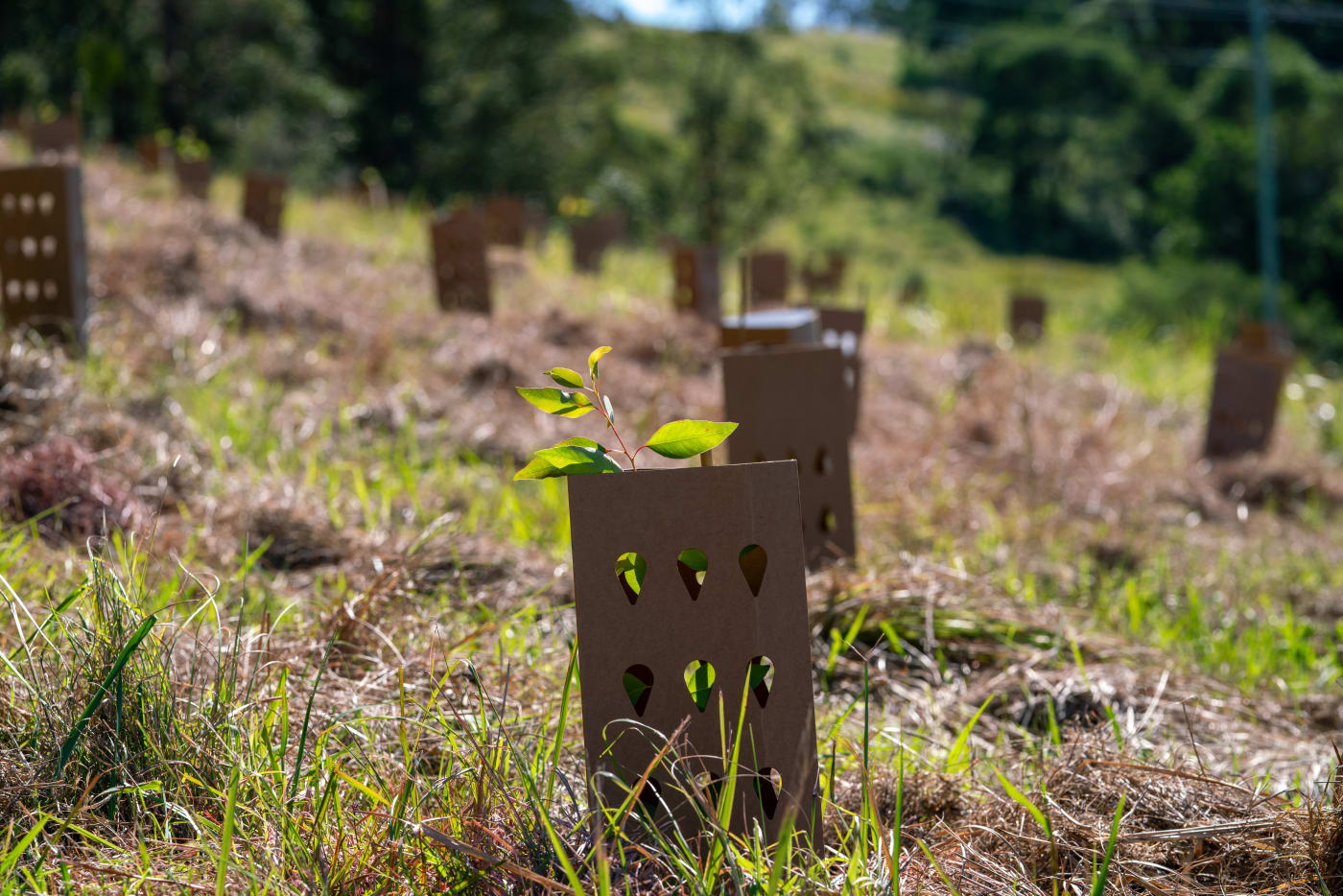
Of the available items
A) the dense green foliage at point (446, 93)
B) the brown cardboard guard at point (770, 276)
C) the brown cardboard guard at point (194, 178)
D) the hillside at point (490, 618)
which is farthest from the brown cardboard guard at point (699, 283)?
the dense green foliage at point (446, 93)

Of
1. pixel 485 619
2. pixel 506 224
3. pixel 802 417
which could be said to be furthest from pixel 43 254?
pixel 506 224

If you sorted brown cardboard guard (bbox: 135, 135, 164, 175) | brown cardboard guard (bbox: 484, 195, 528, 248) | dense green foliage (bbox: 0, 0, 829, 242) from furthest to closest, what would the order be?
1. dense green foliage (bbox: 0, 0, 829, 242)
2. brown cardboard guard (bbox: 135, 135, 164, 175)
3. brown cardboard guard (bbox: 484, 195, 528, 248)

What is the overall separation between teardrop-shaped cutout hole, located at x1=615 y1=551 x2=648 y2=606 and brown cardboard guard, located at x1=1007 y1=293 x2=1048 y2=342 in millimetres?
6840

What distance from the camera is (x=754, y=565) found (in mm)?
1243

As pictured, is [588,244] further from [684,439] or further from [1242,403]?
[684,439]

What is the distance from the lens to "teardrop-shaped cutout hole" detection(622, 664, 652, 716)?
4.02 ft

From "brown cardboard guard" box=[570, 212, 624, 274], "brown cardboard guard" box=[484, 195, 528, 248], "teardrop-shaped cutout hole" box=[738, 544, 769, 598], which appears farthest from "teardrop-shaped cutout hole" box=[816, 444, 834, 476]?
"brown cardboard guard" box=[484, 195, 528, 248]

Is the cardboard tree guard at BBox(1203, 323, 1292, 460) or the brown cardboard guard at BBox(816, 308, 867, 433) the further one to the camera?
the cardboard tree guard at BBox(1203, 323, 1292, 460)

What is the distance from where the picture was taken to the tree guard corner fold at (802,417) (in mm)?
2244

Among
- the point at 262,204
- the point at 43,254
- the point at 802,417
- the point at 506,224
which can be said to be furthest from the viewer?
the point at 506,224

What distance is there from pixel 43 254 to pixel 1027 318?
21.3ft

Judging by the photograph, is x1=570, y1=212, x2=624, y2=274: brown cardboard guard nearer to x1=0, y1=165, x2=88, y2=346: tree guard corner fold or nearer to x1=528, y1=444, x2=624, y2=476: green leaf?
x1=0, y1=165, x2=88, y2=346: tree guard corner fold

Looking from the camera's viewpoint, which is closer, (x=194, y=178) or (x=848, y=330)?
(x=848, y=330)

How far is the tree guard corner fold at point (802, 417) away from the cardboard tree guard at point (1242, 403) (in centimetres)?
324
